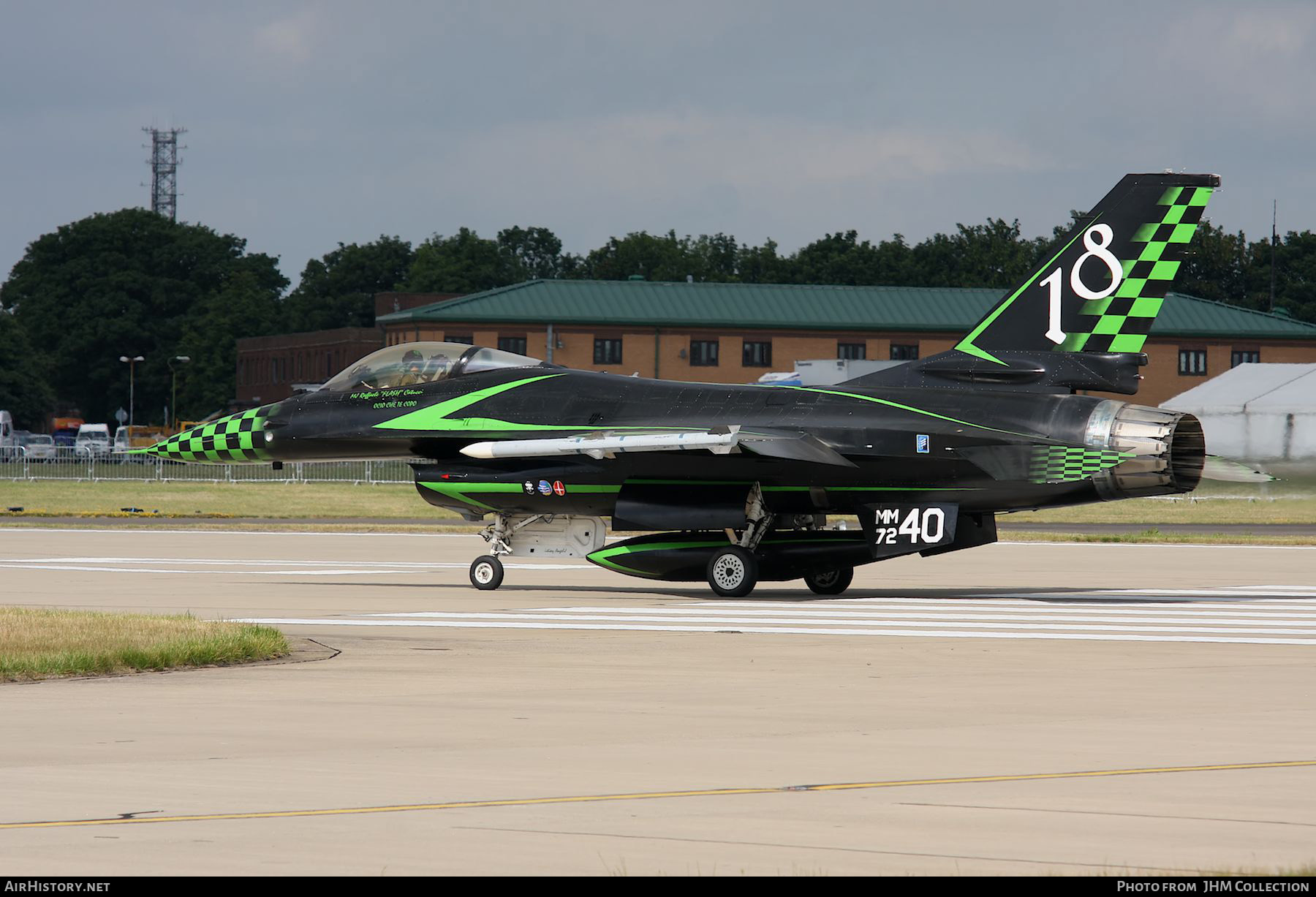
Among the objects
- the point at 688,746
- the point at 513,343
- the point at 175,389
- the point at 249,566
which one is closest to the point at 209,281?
the point at 175,389

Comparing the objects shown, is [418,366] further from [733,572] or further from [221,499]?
[221,499]

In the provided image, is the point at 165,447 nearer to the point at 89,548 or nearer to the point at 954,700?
the point at 89,548

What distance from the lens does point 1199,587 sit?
24266mm

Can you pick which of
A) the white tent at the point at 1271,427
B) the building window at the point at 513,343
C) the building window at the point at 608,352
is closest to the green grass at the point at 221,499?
the white tent at the point at 1271,427

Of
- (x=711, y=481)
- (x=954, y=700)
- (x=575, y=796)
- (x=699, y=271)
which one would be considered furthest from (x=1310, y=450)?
(x=699, y=271)

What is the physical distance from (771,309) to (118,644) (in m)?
85.4

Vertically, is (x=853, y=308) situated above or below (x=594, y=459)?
above

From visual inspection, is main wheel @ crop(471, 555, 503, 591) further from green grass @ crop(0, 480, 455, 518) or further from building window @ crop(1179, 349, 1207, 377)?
building window @ crop(1179, 349, 1207, 377)

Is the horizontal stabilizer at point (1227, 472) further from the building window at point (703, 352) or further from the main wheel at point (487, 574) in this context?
the building window at point (703, 352)

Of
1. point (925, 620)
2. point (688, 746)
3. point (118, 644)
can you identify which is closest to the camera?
point (688, 746)

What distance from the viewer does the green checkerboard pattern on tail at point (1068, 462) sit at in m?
20.2

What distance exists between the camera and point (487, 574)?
76.5ft
